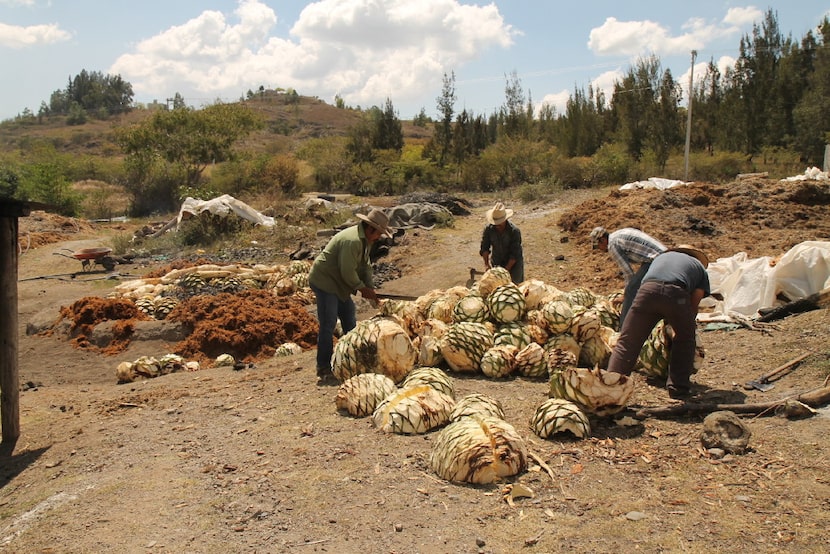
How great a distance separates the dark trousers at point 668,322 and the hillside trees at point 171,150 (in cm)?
2516

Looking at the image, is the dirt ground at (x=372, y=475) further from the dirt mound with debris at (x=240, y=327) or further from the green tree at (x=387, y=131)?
→ the green tree at (x=387, y=131)

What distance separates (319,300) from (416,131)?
69.7 meters

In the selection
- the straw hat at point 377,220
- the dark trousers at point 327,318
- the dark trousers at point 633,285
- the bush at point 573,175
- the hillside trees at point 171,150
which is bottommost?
the dark trousers at point 327,318

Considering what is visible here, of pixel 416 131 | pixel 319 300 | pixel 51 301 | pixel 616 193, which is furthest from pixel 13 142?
pixel 319 300

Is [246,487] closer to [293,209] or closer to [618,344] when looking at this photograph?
[618,344]

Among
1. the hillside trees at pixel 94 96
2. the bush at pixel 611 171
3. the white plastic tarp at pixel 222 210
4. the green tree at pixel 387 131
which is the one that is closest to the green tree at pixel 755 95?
the bush at pixel 611 171

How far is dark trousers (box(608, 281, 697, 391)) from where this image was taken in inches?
167

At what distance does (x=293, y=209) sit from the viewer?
19.2 metres

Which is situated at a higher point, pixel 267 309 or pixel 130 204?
pixel 130 204

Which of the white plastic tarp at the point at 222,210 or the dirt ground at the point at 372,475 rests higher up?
the white plastic tarp at the point at 222,210

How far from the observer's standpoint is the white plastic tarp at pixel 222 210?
17016mm

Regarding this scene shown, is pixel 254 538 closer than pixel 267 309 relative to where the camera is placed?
Yes

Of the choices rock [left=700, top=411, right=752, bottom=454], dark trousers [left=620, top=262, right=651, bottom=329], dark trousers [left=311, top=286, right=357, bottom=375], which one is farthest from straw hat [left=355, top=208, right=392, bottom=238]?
rock [left=700, top=411, right=752, bottom=454]

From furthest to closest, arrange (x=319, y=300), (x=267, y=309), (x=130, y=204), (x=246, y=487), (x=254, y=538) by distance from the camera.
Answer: (x=130, y=204), (x=267, y=309), (x=319, y=300), (x=246, y=487), (x=254, y=538)
